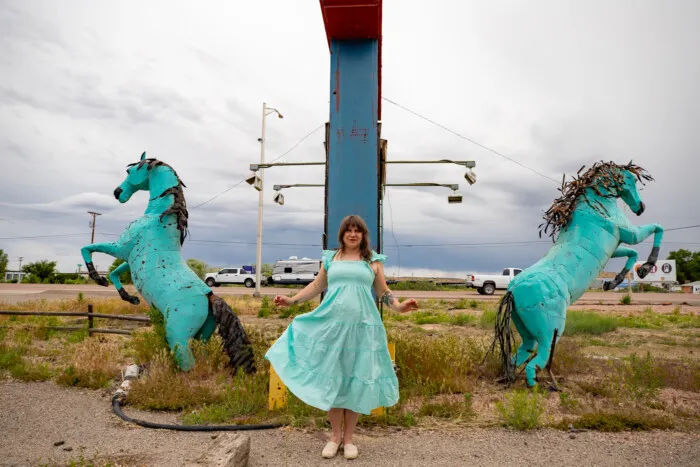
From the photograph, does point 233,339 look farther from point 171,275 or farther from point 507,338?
point 507,338

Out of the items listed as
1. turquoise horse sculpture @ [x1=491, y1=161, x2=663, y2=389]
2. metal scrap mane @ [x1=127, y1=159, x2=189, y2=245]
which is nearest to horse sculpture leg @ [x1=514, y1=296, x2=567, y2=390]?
turquoise horse sculpture @ [x1=491, y1=161, x2=663, y2=389]

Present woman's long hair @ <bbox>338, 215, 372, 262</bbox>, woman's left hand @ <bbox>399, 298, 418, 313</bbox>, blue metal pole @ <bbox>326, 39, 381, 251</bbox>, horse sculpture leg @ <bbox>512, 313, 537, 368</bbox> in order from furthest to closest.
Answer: horse sculpture leg @ <bbox>512, 313, 537, 368</bbox>, blue metal pole @ <bbox>326, 39, 381, 251</bbox>, woman's long hair @ <bbox>338, 215, 372, 262</bbox>, woman's left hand @ <bbox>399, 298, 418, 313</bbox>

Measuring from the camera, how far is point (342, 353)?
3834 mm

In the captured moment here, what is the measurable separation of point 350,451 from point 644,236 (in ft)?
16.8

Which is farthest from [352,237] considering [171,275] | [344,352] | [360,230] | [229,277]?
[229,277]

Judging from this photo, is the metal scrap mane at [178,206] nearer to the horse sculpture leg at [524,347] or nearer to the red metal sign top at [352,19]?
the red metal sign top at [352,19]

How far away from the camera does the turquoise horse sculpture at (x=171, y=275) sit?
19.7ft

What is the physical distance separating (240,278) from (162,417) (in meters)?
32.7

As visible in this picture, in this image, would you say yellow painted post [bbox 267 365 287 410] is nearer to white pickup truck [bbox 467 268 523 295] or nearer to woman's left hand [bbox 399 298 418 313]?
woman's left hand [bbox 399 298 418 313]

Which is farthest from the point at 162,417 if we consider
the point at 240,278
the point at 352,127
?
the point at 240,278

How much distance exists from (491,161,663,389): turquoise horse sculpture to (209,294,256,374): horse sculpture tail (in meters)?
3.17

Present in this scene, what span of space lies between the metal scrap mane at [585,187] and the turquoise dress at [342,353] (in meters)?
3.67

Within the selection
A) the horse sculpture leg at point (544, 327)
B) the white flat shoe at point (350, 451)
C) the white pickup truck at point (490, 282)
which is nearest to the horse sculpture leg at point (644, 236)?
the horse sculpture leg at point (544, 327)

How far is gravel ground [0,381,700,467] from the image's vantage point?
371 centimetres
